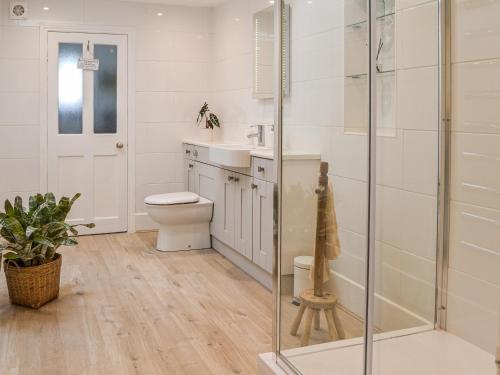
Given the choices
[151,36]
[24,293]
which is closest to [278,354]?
[24,293]

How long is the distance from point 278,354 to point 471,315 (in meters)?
0.82

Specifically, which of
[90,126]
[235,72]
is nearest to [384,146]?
[235,72]

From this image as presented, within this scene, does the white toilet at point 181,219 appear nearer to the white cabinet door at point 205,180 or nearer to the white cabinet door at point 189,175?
the white cabinet door at point 205,180

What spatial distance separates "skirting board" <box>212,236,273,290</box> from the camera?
153 inches

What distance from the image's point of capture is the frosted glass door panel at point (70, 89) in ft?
17.6

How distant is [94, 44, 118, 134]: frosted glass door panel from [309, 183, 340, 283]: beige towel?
393cm

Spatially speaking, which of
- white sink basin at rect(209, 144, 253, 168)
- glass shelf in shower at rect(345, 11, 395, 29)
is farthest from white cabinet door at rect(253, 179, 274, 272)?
glass shelf in shower at rect(345, 11, 395, 29)

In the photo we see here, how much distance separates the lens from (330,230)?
212 centimetres

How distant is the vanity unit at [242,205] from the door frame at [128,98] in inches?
31.4

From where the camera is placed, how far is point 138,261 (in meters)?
4.58

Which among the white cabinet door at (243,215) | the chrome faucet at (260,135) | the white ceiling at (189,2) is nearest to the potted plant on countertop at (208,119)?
the white ceiling at (189,2)

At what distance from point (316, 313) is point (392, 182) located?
1.96 feet

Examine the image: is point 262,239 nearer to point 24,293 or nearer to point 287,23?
point 24,293

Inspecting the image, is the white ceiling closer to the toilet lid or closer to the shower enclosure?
the toilet lid
